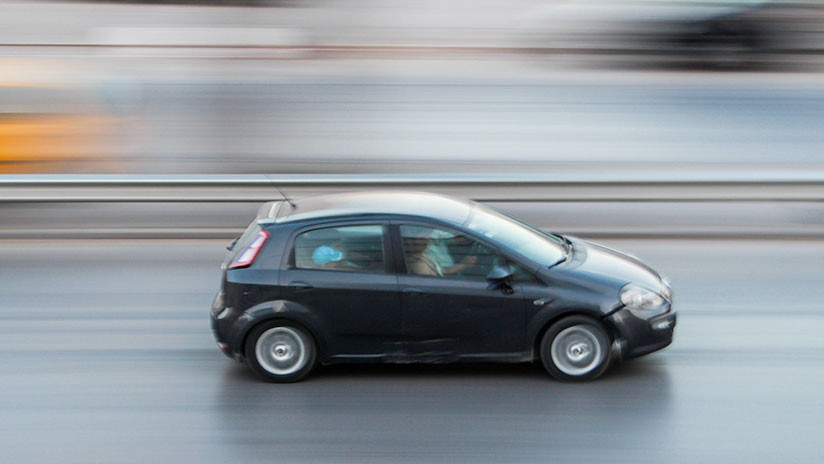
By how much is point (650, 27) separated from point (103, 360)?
1839 centimetres

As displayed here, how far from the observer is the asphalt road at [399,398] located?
5.73m

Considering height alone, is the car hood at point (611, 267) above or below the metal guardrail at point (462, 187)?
below

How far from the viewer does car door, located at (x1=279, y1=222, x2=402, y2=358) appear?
21.7 ft

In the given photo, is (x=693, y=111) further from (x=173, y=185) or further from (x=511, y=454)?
(x=511, y=454)

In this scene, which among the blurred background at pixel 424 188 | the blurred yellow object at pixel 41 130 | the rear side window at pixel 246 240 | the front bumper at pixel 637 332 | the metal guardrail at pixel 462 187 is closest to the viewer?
the blurred background at pixel 424 188

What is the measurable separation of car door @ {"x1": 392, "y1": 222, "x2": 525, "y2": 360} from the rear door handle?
0.63m

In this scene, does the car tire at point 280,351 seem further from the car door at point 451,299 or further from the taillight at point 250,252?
the car door at point 451,299

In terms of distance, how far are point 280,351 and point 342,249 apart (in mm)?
837

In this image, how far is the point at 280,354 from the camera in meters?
6.76

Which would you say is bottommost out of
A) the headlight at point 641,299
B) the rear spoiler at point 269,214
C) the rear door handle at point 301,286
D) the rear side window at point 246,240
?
the headlight at point 641,299

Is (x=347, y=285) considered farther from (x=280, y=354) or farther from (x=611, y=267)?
(x=611, y=267)

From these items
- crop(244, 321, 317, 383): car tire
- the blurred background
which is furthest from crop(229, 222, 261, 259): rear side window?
the blurred background

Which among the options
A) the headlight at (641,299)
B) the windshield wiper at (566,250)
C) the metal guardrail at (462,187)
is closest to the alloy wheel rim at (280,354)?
the windshield wiper at (566,250)

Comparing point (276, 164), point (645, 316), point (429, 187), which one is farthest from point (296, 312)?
point (276, 164)
